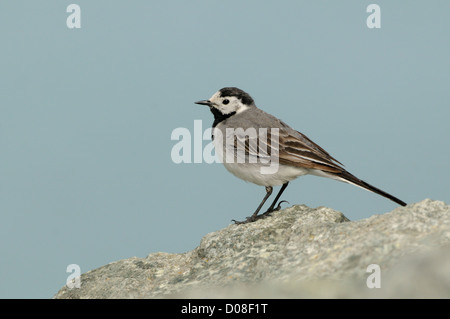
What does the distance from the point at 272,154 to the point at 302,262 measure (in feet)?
8.20

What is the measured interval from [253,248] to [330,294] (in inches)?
89.6

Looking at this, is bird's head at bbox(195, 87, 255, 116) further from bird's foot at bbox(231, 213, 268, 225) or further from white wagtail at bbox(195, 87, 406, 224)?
bird's foot at bbox(231, 213, 268, 225)

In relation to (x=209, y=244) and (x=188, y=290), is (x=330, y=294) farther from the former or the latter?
(x=209, y=244)

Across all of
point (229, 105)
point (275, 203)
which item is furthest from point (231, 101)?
point (275, 203)

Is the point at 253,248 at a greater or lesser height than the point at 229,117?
lesser

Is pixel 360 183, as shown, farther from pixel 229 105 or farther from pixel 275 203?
pixel 229 105

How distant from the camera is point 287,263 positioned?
7.00m

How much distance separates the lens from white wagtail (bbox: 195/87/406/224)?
8.91 metres

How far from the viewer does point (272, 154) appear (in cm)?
905

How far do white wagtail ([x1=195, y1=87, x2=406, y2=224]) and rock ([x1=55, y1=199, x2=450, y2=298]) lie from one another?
22.8 inches

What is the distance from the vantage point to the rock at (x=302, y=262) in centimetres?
582
